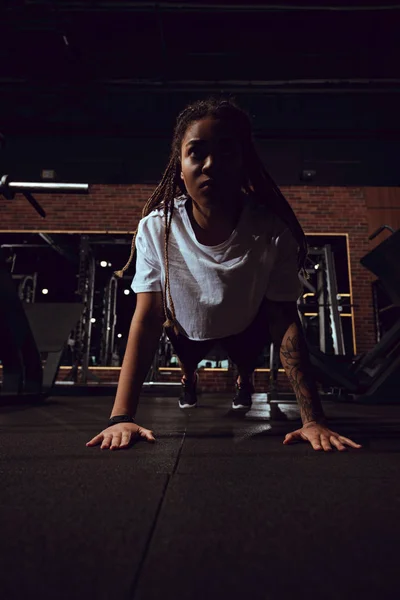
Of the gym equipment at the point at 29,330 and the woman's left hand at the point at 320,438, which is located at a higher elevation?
the gym equipment at the point at 29,330

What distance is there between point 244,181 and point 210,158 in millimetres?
222

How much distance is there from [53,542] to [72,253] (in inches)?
249

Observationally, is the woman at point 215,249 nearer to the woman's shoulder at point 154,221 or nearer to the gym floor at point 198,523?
the woman's shoulder at point 154,221

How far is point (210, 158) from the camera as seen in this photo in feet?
3.71

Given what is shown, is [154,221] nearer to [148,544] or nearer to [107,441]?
[107,441]

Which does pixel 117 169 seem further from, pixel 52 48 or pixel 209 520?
pixel 52 48

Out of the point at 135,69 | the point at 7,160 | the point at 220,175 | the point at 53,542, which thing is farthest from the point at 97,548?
the point at 135,69

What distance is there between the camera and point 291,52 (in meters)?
4.50

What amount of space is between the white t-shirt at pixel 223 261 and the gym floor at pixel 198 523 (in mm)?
481

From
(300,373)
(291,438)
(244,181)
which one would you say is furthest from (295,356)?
(244,181)

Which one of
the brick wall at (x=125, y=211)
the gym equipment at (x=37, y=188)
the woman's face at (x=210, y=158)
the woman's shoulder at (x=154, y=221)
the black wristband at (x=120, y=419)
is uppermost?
the brick wall at (x=125, y=211)

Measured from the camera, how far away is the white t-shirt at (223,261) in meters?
1.21

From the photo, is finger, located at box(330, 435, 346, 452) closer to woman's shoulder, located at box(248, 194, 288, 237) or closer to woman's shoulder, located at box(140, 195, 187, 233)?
woman's shoulder, located at box(248, 194, 288, 237)

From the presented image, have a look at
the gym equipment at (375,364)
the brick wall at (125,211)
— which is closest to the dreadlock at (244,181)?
the gym equipment at (375,364)
